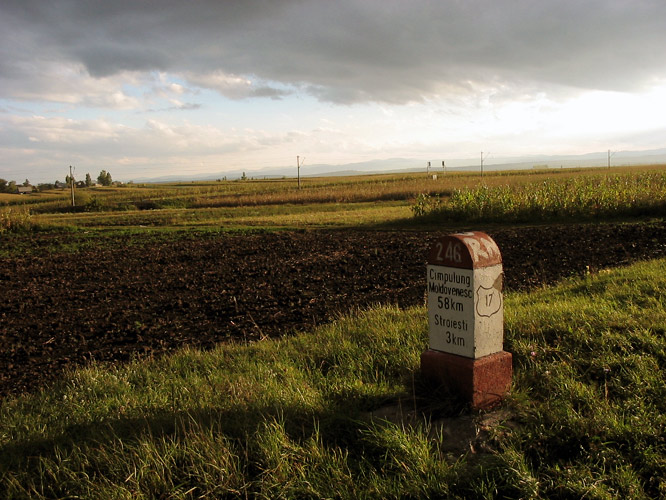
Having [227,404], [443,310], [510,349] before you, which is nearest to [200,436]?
[227,404]

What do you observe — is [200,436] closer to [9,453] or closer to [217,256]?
[9,453]

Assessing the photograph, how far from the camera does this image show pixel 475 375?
333 centimetres

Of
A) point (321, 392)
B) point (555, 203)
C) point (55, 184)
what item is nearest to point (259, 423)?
point (321, 392)

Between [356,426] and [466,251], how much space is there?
4.38 ft

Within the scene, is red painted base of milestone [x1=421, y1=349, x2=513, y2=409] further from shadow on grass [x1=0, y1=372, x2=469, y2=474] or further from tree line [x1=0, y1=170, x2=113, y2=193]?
tree line [x1=0, y1=170, x2=113, y2=193]

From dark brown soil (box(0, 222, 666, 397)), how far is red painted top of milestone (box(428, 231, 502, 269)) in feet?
11.1

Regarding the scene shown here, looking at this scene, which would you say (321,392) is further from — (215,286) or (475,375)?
(215,286)

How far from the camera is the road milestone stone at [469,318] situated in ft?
11.0

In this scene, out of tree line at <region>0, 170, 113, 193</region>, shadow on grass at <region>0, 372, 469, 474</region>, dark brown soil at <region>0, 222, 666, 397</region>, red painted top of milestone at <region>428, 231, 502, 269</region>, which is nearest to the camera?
shadow on grass at <region>0, 372, 469, 474</region>

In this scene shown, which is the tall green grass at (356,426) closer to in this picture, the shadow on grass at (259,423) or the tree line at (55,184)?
the shadow on grass at (259,423)

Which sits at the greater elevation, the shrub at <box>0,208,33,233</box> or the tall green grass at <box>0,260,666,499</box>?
the shrub at <box>0,208,33,233</box>

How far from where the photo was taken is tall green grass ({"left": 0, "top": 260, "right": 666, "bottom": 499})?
276 cm

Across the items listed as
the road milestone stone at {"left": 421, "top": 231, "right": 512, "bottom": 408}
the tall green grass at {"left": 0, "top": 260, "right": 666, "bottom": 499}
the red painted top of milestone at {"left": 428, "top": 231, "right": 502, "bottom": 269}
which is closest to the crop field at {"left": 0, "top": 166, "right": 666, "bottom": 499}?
the tall green grass at {"left": 0, "top": 260, "right": 666, "bottom": 499}

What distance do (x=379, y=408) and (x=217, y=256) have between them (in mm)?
10641
